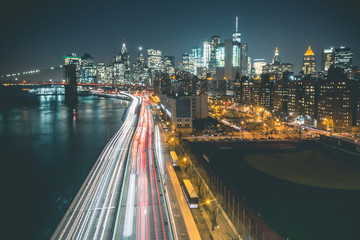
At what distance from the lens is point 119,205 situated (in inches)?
359

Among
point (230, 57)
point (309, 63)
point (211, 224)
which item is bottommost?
point (211, 224)

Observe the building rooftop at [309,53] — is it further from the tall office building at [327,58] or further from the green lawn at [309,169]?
the green lawn at [309,169]

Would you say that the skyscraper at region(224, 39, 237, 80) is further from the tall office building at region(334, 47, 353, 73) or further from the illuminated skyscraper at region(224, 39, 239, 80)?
the tall office building at region(334, 47, 353, 73)

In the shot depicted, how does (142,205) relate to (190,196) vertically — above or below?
below

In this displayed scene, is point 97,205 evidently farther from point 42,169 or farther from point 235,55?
point 235,55

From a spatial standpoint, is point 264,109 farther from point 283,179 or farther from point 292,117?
point 283,179

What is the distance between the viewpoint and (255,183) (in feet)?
41.2

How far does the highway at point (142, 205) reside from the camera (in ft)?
24.8

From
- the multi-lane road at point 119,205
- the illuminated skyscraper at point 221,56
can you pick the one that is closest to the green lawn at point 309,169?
the multi-lane road at point 119,205

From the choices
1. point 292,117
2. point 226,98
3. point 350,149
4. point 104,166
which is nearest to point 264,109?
point 292,117

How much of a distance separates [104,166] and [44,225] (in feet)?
15.3

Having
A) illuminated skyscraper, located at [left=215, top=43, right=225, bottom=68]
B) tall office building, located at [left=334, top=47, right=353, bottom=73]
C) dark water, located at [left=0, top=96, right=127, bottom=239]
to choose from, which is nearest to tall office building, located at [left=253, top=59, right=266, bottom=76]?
illuminated skyscraper, located at [left=215, top=43, right=225, bottom=68]

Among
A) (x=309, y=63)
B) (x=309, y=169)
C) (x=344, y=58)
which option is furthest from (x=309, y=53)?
Answer: (x=309, y=169)

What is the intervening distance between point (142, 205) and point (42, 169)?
29.1ft
